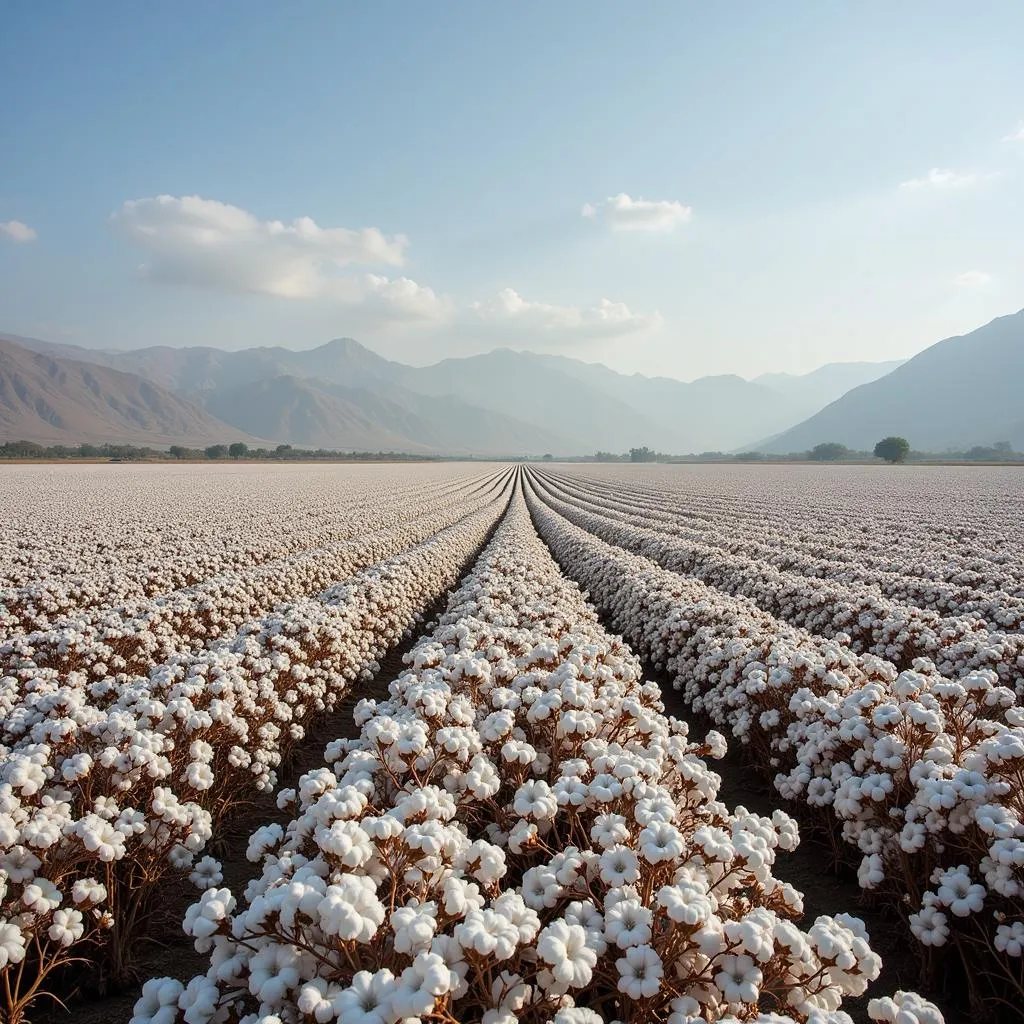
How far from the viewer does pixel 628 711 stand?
5.23 m

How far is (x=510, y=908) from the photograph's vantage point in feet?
9.52

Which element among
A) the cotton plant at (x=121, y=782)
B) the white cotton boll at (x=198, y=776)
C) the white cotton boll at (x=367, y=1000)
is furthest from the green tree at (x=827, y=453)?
the white cotton boll at (x=367, y=1000)

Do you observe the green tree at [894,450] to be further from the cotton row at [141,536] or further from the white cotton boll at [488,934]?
the white cotton boll at [488,934]

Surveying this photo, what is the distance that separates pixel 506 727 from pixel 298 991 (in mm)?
2191

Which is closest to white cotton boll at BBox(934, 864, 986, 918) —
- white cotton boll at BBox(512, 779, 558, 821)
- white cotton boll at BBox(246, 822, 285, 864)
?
white cotton boll at BBox(512, 779, 558, 821)

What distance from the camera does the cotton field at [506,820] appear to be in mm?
2969

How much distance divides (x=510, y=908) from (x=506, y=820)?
1.59m

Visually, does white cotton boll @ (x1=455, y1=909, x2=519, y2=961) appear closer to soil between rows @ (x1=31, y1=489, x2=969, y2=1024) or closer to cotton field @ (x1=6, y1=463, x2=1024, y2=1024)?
cotton field @ (x1=6, y1=463, x2=1024, y2=1024)

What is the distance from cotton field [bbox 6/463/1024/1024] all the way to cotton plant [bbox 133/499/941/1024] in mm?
19

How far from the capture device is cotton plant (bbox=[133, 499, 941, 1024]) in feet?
9.08

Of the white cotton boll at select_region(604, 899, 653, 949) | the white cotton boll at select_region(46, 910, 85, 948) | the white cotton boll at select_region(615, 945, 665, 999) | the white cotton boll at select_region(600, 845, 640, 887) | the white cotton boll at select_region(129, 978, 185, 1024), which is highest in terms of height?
the white cotton boll at select_region(600, 845, 640, 887)

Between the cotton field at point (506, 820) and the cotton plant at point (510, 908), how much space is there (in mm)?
19

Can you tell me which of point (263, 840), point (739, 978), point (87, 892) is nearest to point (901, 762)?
point (739, 978)

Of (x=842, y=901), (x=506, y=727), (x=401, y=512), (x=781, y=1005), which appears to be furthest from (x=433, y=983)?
(x=401, y=512)
